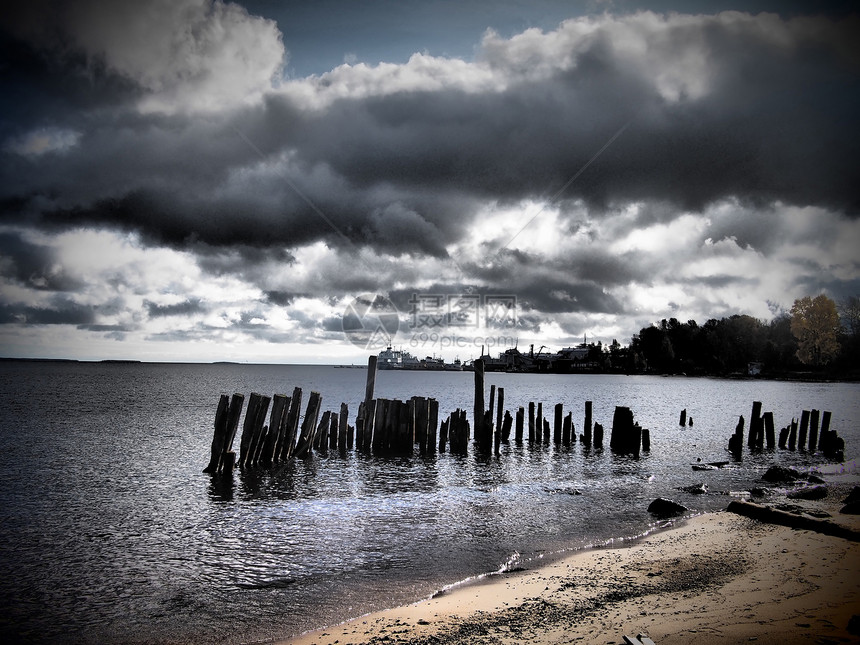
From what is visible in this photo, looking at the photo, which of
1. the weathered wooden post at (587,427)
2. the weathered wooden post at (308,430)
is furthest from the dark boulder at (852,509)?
the weathered wooden post at (308,430)

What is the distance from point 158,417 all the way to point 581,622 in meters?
38.0

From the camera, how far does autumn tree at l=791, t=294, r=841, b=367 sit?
90812mm

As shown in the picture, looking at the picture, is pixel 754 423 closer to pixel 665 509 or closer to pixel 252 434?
pixel 665 509

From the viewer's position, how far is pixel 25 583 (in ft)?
28.7

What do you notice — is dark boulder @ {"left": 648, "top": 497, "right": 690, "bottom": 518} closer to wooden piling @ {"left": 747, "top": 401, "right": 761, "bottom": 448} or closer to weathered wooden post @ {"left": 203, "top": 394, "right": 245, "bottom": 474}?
weathered wooden post @ {"left": 203, "top": 394, "right": 245, "bottom": 474}

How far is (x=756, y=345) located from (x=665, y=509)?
13694 cm

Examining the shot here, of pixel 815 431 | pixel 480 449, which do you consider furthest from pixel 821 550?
pixel 815 431

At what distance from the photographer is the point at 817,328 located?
303 ft

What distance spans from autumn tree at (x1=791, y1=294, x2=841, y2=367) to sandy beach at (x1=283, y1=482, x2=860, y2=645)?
100161 millimetres

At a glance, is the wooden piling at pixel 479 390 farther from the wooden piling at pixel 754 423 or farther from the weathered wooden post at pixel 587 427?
the wooden piling at pixel 754 423

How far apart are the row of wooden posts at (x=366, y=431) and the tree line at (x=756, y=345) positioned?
87825mm

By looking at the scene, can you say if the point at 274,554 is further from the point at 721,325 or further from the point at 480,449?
the point at 721,325

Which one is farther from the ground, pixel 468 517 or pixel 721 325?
pixel 721 325

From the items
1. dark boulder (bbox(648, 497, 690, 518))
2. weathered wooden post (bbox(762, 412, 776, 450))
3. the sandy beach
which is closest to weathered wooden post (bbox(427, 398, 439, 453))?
dark boulder (bbox(648, 497, 690, 518))
